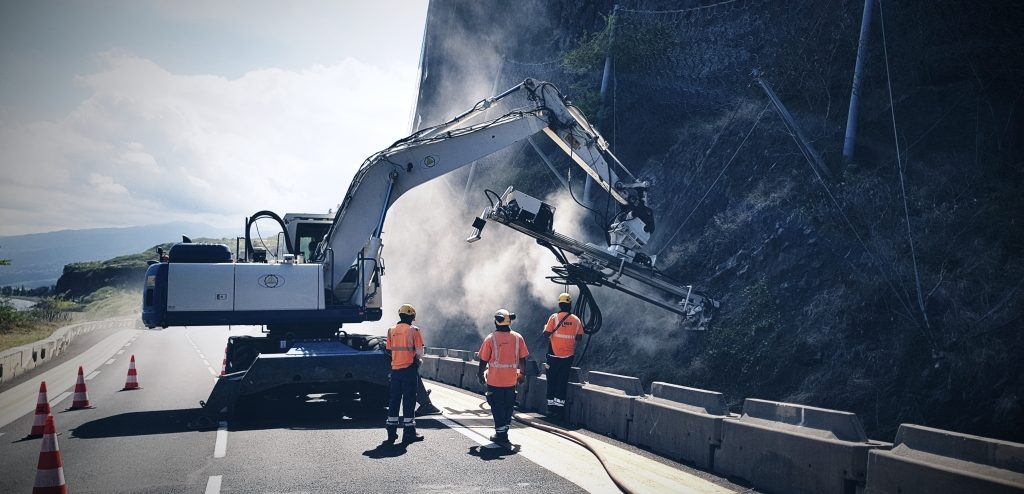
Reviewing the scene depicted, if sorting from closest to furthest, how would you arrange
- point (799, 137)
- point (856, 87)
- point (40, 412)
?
1. point (40, 412)
2. point (856, 87)
3. point (799, 137)

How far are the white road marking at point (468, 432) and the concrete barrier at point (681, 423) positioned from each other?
206 cm

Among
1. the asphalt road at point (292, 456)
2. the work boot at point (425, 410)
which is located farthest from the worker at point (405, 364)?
the work boot at point (425, 410)

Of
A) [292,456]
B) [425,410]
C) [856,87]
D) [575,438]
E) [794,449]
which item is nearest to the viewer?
[794,449]

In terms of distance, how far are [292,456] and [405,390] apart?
200cm

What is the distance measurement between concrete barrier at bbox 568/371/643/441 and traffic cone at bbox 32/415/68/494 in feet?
23.0

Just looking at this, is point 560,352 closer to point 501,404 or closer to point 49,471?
point 501,404

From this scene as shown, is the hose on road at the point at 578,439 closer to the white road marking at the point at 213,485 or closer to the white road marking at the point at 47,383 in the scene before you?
the white road marking at the point at 213,485

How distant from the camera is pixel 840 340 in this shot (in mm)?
14195

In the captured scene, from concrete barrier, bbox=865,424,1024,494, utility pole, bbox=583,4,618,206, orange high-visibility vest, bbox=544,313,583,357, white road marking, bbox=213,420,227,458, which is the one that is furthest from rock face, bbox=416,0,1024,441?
white road marking, bbox=213,420,227,458

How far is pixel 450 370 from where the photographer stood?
1891 cm

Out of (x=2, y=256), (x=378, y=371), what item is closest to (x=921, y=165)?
(x=378, y=371)

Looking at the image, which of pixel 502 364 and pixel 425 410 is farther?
pixel 425 410

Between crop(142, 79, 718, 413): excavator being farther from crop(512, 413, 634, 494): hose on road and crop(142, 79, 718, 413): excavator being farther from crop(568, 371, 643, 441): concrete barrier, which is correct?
crop(568, 371, 643, 441): concrete barrier

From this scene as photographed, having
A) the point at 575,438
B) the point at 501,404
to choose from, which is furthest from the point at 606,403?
the point at 501,404
